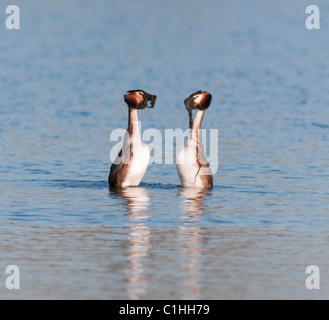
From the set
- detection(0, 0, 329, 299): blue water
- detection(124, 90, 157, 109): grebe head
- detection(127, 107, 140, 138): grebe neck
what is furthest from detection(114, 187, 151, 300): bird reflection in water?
detection(124, 90, 157, 109): grebe head

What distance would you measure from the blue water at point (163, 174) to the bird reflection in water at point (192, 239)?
0.03m

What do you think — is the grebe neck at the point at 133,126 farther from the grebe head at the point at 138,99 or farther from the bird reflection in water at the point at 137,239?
the bird reflection in water at the point at 137,239

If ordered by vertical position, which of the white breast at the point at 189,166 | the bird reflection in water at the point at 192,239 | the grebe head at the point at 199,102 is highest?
the grebe head at the point at 199,102

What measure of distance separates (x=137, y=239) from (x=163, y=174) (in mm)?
7186

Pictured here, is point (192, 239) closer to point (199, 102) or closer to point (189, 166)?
point (189, 166)

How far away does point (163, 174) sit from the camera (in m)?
22.0

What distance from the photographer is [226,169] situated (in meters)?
22.3

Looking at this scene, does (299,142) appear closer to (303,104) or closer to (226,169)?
(226,169)

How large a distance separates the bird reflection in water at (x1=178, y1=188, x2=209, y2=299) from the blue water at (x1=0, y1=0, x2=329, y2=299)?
0.03m

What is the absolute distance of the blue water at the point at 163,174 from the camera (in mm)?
13023

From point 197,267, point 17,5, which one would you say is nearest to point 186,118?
point 197,267

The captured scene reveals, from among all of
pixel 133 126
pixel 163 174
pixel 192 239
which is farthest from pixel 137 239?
pixel 163 174

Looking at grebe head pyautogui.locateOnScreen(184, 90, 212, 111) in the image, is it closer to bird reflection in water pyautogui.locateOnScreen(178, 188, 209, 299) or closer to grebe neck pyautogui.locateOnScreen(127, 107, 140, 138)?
grebe neck pyautogui.locateOnScreen(127, 107, 140, 138)

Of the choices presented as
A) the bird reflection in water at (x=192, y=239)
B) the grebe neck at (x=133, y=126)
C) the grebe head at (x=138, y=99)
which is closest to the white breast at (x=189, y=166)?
the bird reflection in water at (x=192, y=239)
